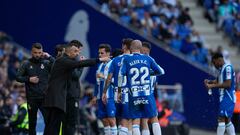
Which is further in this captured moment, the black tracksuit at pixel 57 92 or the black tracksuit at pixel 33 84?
the black tracksuit at pixel 33 84

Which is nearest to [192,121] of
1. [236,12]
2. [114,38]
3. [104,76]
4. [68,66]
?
[114,38]

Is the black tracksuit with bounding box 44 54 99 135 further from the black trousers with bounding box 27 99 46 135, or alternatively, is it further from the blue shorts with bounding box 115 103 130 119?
the black trousers with bounding box 27 99 46 135

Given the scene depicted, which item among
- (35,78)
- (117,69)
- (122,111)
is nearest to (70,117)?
(35,78)

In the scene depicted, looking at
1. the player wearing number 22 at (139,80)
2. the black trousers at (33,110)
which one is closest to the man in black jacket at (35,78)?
the black trousers at (33,110)

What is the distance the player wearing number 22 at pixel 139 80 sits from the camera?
19.2 metres

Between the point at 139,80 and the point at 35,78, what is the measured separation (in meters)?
2.76

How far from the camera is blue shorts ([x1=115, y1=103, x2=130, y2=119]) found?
64.3 ft

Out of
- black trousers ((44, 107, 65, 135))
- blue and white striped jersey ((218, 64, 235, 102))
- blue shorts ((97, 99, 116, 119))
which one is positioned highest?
blue and white striped jersey ((218, 64, 235, 102))

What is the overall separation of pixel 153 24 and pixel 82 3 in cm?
324

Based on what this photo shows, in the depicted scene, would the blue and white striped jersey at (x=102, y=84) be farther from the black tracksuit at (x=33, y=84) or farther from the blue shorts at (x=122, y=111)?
the black tracksuit at (x=33, y=84)

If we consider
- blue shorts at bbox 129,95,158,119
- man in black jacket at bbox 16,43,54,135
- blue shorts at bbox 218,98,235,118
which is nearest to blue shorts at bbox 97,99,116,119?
blue shorts at bbox 129,95,158,119

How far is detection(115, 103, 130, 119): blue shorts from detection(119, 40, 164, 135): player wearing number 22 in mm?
189

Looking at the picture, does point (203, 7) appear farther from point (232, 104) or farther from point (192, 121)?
point (232, 104)

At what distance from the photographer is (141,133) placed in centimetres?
2008
